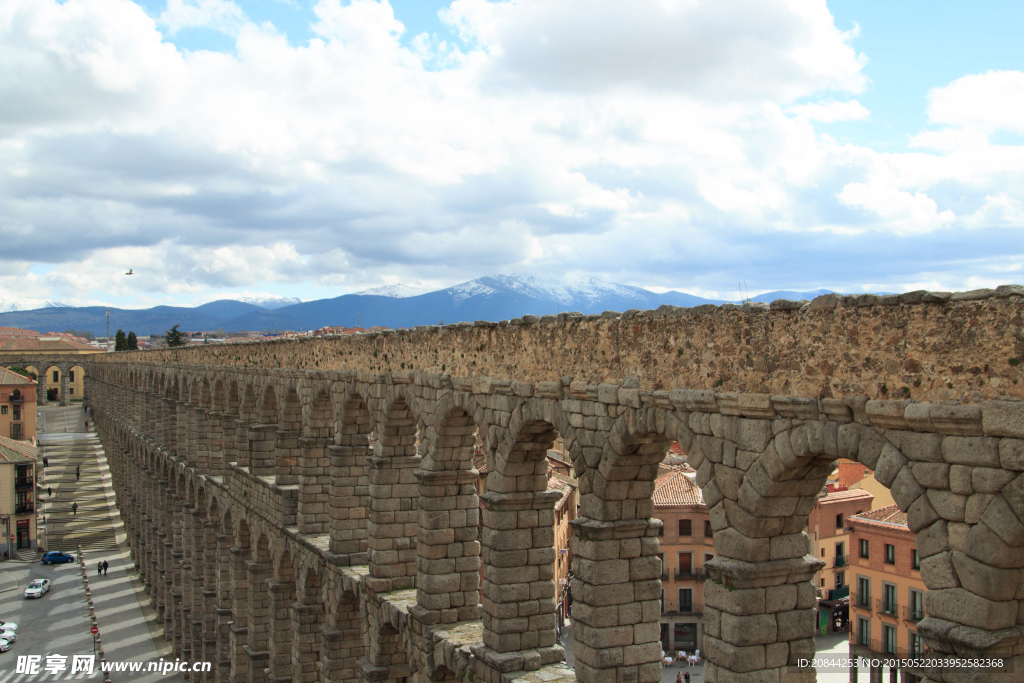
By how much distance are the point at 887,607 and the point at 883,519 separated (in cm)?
229

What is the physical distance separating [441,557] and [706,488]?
785 centimetres

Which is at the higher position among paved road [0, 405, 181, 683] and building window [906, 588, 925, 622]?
building window [906, 588, 925, 622]

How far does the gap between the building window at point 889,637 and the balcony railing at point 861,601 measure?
2.45 ft

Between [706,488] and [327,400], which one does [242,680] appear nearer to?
[327,400]

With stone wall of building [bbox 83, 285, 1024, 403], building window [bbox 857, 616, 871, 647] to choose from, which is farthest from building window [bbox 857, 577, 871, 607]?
stone wall of building [bbox 83, 285, 1024, 403]

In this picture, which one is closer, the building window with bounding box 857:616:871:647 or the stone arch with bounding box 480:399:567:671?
the stone arch with bounding box 480:399:567:671

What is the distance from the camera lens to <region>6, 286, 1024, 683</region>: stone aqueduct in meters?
7.25

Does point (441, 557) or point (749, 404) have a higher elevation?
point (749, 404)

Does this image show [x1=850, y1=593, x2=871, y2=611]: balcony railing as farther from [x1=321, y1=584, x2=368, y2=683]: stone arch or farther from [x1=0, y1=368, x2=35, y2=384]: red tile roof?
[x1=0, y1=368, x2=35, y2=384]: red tile roof

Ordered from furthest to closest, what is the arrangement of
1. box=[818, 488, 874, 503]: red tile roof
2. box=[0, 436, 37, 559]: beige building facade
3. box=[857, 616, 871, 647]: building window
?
box=[0, 436, 37, 559]: beige building facade → box=[818, 488, 874, 503]: red tile roof → box=[857, 616, 871, 647]: building window

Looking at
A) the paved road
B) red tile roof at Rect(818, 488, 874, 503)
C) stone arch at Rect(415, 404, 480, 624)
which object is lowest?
the paved road

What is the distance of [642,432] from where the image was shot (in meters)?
10.9

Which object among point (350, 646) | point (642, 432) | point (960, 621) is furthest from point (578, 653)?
point (350, 646)

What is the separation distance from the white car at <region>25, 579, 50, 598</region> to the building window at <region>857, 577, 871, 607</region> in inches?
1693
